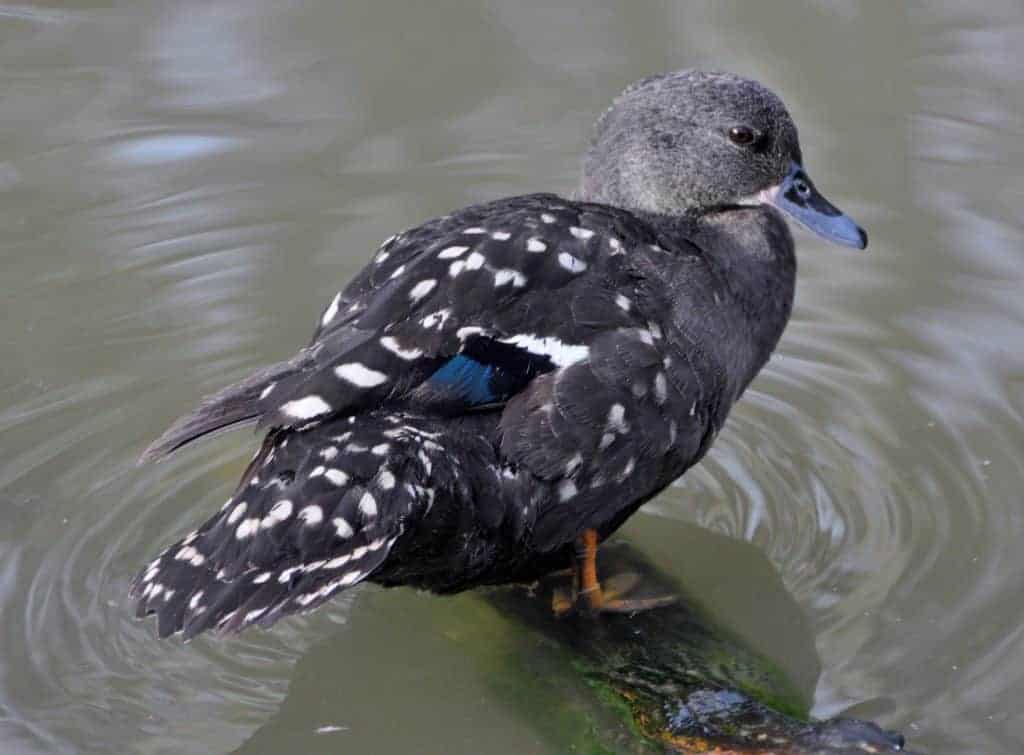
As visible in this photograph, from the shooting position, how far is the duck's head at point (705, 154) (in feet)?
20.3

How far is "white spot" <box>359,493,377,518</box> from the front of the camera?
4688 mm

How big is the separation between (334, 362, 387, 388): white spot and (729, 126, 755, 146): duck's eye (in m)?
1.87

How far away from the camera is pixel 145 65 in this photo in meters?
9.02

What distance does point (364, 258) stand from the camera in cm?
754

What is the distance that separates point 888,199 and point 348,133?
8.46ft

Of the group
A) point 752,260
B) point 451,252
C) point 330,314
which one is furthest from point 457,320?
point 752,260

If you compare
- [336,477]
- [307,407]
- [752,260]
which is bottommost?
[752,260]

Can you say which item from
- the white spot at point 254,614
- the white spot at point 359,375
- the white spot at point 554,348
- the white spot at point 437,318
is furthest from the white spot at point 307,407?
the white spot at point 554,348

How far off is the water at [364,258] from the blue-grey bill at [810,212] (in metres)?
0.64

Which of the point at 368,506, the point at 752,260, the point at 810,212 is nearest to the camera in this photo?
the point at 368,506

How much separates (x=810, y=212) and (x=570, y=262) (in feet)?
4.25

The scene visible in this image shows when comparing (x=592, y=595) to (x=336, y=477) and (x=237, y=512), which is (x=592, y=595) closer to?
(x=336, y=477)

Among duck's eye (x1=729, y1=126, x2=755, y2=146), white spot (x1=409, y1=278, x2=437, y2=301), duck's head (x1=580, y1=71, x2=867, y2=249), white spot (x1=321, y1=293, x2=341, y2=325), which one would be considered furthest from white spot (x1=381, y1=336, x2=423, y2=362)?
duck's eye (x1=729, y1=126, x2=755, y2=146)

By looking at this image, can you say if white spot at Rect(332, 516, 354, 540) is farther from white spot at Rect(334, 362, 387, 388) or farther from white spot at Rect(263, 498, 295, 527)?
white spot at Rect(334, 362, 387, 388)
